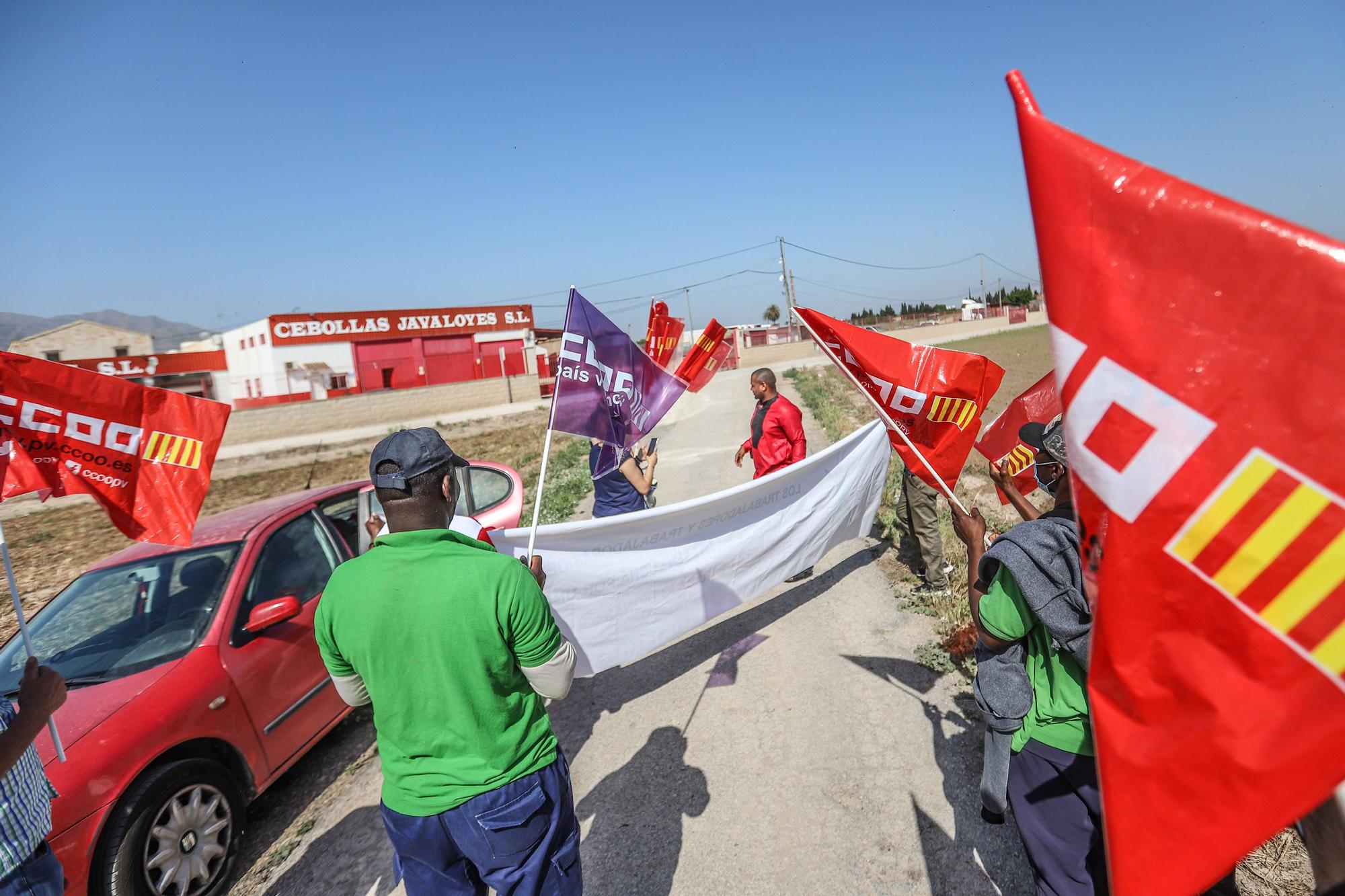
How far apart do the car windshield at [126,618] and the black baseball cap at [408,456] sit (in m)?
2.61

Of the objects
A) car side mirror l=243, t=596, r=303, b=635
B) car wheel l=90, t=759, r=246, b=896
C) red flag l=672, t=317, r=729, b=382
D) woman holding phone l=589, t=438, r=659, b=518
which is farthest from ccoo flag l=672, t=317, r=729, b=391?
car wheel l=90, t=759, r=246, b=896

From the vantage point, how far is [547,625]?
2.01 m

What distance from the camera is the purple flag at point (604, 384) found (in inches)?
153

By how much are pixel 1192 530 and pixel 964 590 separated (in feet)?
16.0

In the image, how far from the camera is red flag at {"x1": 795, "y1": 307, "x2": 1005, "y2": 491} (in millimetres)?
3621

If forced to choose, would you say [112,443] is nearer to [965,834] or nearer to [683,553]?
[683,553]

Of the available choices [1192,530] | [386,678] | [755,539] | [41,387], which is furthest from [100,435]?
[1192,530]

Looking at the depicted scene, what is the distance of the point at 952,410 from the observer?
12.0 feet

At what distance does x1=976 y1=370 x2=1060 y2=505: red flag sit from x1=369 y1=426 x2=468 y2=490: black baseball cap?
3.08 meters

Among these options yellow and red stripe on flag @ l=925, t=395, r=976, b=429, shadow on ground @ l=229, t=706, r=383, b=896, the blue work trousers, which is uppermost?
yellow and red stripe on flag @ l=925, t=395, r=976, b=429

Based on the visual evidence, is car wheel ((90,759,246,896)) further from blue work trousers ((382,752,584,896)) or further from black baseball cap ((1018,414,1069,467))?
black baseball cap ((1018,414,1069,467))

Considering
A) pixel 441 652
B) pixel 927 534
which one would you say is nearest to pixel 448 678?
pixel 441 652

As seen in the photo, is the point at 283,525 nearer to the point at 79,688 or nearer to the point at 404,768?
the point at 79,688

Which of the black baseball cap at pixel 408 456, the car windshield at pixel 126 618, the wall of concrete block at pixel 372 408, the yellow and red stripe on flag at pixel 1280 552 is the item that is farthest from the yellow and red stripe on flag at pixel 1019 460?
the wall of concrete block at pixel 372 408
